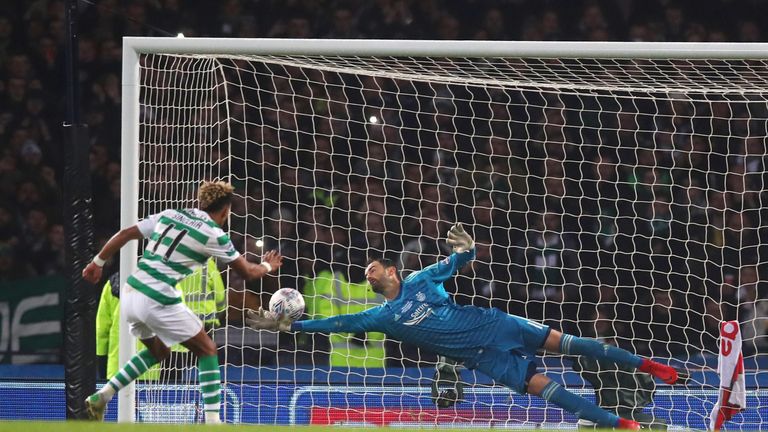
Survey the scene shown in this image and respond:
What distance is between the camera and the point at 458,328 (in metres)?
7.84

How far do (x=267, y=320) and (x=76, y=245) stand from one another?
125 cm

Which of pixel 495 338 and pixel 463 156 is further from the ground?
pixel 463 156

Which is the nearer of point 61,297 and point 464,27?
point 61,297

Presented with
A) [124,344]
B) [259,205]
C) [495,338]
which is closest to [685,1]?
[259,205]

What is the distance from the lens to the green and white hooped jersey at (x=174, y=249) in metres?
6.43

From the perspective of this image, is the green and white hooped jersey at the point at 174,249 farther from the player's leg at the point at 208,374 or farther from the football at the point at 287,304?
the football at the point at 287,304

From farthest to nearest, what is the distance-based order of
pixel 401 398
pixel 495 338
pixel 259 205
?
pixel 259 205 → pixel 401 398 → pixel 495 338

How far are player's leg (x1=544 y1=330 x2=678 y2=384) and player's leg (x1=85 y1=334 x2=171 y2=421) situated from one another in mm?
2590

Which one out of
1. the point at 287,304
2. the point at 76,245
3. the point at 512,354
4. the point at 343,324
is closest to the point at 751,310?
the point at 512,354

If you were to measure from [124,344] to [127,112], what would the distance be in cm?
139

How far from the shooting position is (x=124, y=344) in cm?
723

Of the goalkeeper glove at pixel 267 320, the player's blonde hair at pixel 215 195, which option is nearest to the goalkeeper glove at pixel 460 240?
the goalkeeper glove at pixel 267 320

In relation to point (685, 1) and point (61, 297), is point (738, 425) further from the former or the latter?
point (61, 297)

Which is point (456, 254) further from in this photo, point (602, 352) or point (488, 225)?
point (488, 225)
